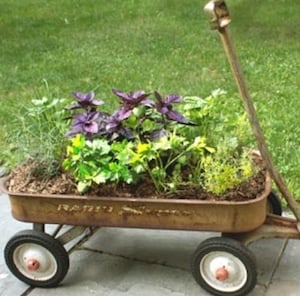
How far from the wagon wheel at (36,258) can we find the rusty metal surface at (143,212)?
74 mm

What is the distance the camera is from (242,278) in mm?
2521

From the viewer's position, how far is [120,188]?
8.49 ft

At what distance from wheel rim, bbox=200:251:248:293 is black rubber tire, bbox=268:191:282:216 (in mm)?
467

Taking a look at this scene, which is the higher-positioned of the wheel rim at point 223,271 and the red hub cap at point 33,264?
the red hub cap at point 33,264

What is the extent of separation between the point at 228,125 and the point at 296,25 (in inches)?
176

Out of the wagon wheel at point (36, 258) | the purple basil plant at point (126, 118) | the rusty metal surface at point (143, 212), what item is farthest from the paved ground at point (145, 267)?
the purple basil plant at point (126, 118)

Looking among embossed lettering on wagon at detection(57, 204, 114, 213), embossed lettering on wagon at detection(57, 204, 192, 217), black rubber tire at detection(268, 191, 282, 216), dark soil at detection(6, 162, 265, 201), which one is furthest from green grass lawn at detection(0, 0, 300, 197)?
embossed lettering on wagon at detection(57, 204, 114, 213)

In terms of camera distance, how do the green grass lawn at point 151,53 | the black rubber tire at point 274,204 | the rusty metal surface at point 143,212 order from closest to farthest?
the rusty metal surface at point 143,212 < the black rubber tire at point 274,204 < the green grass lawn at point 151,53

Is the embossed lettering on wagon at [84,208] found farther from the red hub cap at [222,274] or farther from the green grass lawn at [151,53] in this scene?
the green grass lawn at [151,53]

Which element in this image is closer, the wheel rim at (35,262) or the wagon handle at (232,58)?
the wagon handle at (232,58)

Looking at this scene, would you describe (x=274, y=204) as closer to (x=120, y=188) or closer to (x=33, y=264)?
(x=120, y=188)

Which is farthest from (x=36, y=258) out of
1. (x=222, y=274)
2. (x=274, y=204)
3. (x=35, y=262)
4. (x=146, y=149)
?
(x=274, y=204)

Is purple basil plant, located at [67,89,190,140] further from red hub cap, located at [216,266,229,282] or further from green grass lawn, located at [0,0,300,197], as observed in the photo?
green grass lawn, located at [0,0,300,197]

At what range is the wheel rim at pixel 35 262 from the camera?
2.68 meters
